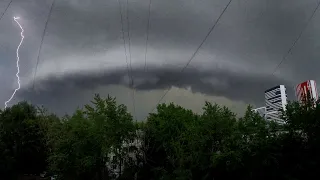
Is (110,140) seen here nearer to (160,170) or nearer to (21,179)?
(160,170)

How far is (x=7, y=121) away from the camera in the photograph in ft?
126

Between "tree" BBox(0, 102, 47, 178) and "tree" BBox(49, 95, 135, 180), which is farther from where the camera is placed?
"tree" BBox(0, 102, 47, 178)

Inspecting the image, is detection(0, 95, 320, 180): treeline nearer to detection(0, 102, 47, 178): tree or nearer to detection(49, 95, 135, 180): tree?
detection(49, 95, 135, 180): tree

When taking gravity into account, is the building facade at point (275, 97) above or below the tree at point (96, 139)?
above

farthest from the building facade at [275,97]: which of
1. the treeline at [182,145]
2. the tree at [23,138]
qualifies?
the treeline at [182,145]

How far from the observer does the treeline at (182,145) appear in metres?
18.6

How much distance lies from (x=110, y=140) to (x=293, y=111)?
1046 cm

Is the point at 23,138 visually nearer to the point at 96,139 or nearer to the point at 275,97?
the point at 96,139

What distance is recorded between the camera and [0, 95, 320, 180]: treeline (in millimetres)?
18594

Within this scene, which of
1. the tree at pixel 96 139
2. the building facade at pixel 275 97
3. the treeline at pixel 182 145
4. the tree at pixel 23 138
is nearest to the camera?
the treeline at pixel 182 145

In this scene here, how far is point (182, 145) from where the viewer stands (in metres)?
20.7

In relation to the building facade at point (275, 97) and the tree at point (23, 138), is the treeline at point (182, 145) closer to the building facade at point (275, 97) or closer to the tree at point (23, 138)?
the tree at point (23, 138)

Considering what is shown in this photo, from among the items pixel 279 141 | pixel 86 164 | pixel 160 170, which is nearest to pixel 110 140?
pixel 86 164

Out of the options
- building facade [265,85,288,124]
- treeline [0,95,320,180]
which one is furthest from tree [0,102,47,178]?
building facade [265,85,288,124]
